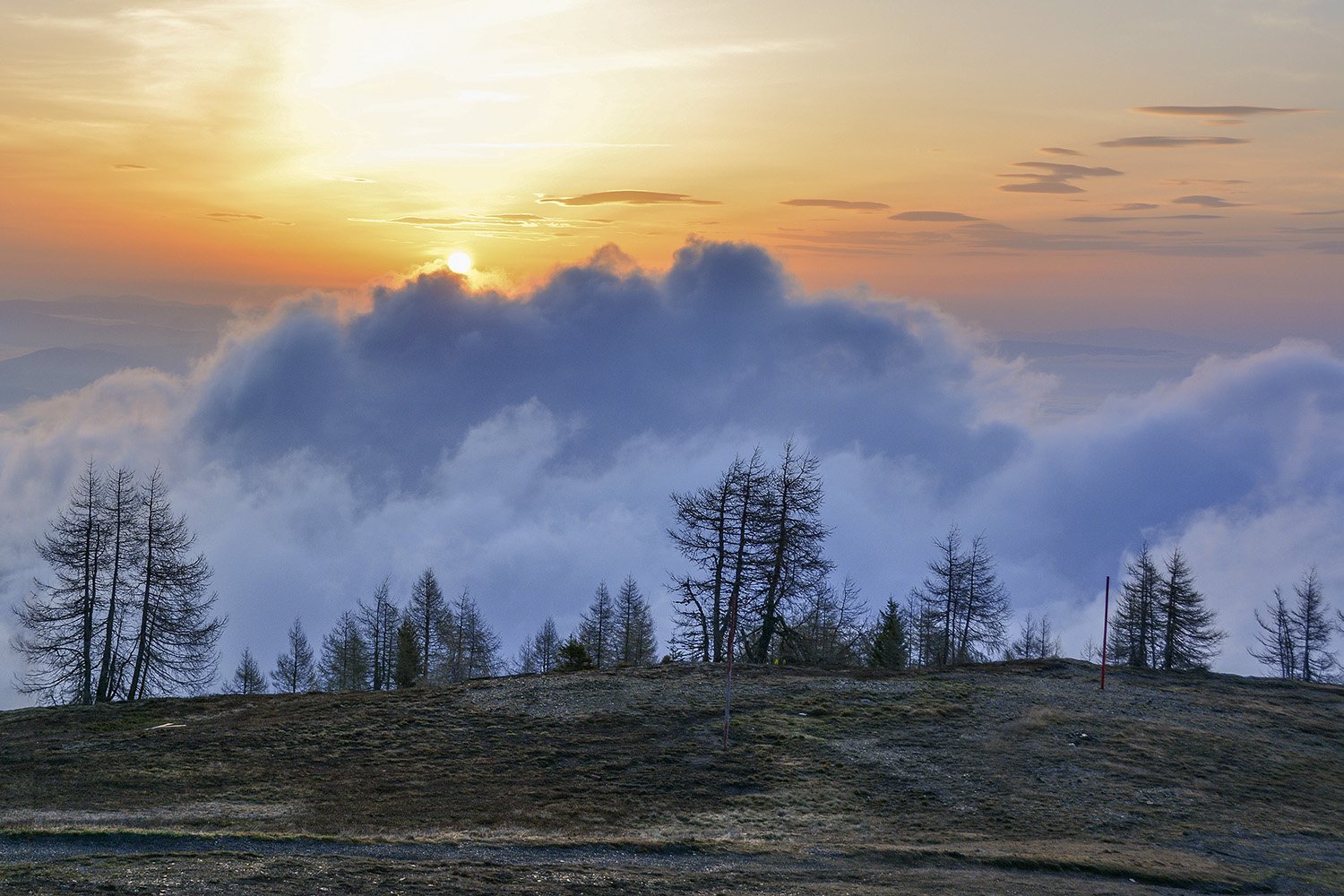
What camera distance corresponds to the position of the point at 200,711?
30297 millimetres

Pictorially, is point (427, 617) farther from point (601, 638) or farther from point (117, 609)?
point (117, 609)

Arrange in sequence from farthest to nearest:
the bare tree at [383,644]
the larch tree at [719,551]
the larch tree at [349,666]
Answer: the larch tree at [349,666] < the bare tree at [383,644] < the larch tree at [719,551]

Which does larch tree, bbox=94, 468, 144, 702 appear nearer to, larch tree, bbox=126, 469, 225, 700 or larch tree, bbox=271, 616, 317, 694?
larch tree, bbox=126, 469, 225, 700

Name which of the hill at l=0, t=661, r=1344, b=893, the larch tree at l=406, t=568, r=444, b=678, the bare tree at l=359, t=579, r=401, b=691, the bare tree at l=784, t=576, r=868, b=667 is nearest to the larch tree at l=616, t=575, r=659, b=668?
the larch tree at l=406, t=568, r=444, b=678

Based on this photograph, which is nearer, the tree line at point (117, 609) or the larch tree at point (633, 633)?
the tree line at point (117, 609)

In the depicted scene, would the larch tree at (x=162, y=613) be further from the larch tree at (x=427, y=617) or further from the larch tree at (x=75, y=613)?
the larch tree at (x=427, y=617)

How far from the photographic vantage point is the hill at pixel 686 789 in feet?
60.4

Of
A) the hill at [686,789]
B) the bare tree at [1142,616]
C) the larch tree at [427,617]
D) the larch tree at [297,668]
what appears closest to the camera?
the hill at [686,789]

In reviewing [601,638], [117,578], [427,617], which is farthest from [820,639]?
[117,578]

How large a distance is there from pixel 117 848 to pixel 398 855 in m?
5.03

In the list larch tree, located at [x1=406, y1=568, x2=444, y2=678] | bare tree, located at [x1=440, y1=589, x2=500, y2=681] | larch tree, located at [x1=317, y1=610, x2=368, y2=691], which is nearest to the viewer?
larch tree, located at [x1=406, y1=568, x2=444, y2=678]

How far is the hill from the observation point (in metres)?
18.4

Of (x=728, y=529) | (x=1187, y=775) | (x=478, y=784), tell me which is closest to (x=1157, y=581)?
(x=728, y=529)

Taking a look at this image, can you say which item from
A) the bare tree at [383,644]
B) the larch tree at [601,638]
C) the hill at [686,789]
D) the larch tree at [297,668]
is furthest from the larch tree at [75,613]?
the larch tree at [297,668]
